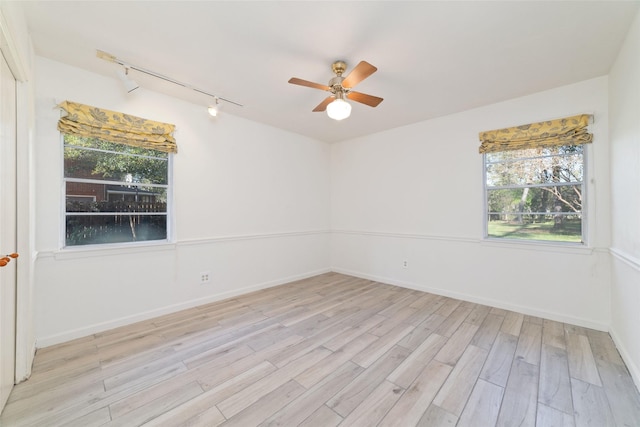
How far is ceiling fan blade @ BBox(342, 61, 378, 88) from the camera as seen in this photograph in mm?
1962

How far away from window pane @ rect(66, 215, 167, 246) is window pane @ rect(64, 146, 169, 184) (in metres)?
0.43

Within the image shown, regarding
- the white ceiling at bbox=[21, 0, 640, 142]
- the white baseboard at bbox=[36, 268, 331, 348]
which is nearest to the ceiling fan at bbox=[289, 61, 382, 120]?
the white ceiling at bbox=[21, 0, 640, 142]

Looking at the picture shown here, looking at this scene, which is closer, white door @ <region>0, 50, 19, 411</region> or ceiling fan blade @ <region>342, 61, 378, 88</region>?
white door @ <region>0, 50, 19, 411</region>

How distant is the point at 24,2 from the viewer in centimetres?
174

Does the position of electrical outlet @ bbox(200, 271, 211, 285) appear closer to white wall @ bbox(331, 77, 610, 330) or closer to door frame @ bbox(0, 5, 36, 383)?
door frame @ bbox(0, 5, 36, 383)

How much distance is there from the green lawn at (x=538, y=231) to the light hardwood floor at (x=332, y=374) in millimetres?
956

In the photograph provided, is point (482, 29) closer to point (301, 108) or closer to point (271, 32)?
point (271, 32)

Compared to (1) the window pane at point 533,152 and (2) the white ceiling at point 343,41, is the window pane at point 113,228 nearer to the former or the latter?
(2) the white ceiling at point 343,41

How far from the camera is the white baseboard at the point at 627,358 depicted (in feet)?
6.05

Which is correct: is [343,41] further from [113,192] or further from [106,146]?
[113,192]

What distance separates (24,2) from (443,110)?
411 cm

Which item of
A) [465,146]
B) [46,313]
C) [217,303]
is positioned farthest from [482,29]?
[46,313]

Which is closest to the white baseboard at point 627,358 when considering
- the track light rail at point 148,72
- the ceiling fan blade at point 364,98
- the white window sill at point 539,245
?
the white window sill at point 539,245

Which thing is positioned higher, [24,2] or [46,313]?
[24,2]
